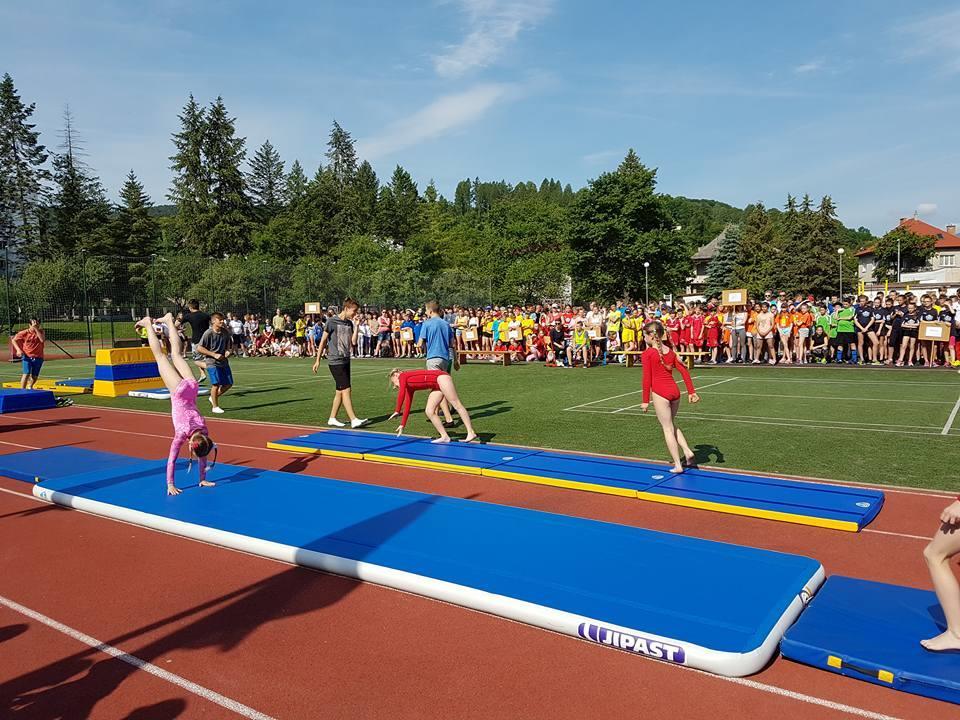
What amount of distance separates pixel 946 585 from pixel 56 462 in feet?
35.9

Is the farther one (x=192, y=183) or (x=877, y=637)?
(x=192, y=183)

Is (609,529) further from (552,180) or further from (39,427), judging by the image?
(552,180)

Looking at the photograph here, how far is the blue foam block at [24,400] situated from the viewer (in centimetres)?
1631

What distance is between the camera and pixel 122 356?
20.0 meters

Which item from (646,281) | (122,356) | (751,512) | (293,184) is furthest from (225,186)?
(751,512)

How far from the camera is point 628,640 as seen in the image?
433cm

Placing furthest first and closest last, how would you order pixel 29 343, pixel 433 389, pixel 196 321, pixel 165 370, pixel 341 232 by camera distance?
pixel 341 232
pixel 29 343
pixel 196 321
pixel 433 389
pixel 165 370

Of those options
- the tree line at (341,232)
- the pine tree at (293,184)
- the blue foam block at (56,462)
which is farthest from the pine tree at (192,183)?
the blue foam block at (56,462)

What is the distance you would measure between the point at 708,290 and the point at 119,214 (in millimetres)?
64695

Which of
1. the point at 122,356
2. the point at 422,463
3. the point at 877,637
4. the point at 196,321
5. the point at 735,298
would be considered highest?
the point at 735,298

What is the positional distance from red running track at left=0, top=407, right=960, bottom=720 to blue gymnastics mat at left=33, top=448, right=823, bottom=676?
14 centimetres

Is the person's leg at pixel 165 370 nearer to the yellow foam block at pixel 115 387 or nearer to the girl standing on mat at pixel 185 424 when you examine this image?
the girl standing on mat at pixel 185 424

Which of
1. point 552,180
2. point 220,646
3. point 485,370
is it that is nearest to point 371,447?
point 220,646

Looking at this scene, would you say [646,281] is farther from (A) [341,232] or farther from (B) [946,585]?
(B) [946,585]
